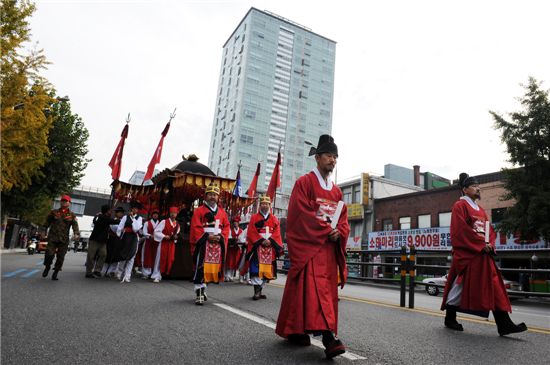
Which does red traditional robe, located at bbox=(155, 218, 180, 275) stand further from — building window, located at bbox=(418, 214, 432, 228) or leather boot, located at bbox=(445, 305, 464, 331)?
building window, located at bbox=(418, 214, 432, 228)

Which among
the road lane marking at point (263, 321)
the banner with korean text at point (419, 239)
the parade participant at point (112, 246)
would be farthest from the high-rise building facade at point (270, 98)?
the road lane marking at point (263, 321)

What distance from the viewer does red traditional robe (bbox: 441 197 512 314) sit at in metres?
4.78

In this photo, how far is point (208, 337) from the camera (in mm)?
3719

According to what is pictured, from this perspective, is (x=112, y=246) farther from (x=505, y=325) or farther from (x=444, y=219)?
(x=444, y=219)

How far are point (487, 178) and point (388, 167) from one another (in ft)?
64.3

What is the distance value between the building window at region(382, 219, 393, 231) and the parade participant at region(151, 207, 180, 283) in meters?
23.8

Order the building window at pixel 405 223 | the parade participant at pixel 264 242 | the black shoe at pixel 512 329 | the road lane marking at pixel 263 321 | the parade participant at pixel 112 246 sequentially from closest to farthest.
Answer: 1. the road lane marking at pixel 263 321
2. the black shoe at pixel 512 329
3. the parade participant at pixel 264 242
4. the parade participant at pixel 112 246
5. the building window at pixel 405 223

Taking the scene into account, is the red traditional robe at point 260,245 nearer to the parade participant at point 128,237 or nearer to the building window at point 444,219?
the parade participant at point 128,237

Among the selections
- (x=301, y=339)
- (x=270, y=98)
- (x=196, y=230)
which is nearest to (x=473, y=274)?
(x=301, y=339)

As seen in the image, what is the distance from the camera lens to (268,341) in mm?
3682

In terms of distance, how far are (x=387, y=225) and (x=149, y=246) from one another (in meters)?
24.2

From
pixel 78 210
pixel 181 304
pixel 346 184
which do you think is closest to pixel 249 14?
pixel 78 210

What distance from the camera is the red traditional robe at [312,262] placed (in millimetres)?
3387

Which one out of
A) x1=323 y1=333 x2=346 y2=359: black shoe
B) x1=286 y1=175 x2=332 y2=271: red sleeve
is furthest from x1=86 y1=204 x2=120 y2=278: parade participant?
x1=323 y1=333 x2=346 y2=359: black shoe
